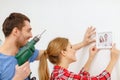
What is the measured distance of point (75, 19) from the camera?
181 centimetres

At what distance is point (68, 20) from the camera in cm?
185

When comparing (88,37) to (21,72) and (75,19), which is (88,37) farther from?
(21,72)

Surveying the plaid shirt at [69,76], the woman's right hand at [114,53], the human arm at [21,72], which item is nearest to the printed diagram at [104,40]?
the woman's right hand at [114,53]

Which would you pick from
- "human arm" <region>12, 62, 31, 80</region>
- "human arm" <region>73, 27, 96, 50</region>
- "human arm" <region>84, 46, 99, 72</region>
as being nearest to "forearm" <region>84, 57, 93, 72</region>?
"human arm" <region>84, 46, 99, 72</region>

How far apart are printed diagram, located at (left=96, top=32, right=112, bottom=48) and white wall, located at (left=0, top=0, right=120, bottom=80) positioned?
0.04 meters

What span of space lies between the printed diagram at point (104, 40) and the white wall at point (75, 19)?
0.04m

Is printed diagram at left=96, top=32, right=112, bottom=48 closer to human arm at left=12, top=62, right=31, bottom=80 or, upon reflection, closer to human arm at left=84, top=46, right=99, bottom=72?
human arm at left=84, top=46, right=99, bottom=72

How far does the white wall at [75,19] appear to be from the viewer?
66.1 inches

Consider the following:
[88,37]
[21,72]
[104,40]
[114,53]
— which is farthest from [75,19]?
[21,72]

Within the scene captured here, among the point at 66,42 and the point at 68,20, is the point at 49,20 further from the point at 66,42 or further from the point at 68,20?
the point at 66,42

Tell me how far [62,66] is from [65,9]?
0.47 metres

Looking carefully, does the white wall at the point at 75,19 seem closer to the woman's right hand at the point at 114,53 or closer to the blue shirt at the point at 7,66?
the woman's right hand at the point at 114,53

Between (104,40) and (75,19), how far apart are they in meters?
0.29

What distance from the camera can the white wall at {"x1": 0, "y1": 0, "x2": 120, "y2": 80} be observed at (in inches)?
66.1
